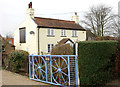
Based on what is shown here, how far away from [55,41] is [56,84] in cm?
1499

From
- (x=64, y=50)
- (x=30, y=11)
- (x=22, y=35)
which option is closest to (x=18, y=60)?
(x=64, y=50)

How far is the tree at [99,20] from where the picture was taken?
29.2 metres

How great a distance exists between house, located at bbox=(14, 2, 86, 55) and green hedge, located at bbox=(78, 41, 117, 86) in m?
13.5

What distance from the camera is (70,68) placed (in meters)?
6.92

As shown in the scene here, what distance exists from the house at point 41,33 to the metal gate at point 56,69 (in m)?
10.6

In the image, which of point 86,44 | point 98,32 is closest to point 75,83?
point 86,44

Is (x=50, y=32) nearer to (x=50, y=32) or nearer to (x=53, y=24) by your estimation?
(x=50, y=32)

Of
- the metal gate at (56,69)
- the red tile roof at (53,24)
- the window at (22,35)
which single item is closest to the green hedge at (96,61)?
the metal gate at (56,69)

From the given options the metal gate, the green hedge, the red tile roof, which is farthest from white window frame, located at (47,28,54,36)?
the green hedge

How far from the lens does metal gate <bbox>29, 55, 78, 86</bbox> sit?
22.3ft

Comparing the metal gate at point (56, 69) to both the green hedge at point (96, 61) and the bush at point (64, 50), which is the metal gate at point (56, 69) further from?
the bush at point (64, 50)

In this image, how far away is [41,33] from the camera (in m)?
20.4

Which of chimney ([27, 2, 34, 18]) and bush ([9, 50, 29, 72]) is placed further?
chimney ([27, 2, 34, 18])

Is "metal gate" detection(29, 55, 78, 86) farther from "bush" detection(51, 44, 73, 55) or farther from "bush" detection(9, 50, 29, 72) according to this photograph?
"bush" detection(51, 44, 73, 55)
